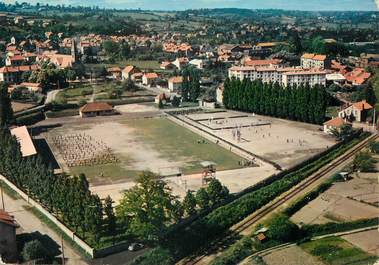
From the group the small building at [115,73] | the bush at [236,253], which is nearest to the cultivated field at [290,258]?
the bush at [236,253]

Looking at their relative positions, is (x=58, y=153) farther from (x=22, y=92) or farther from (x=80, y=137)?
(x=22, y=92)

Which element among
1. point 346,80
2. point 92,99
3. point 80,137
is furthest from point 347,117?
point 92,99

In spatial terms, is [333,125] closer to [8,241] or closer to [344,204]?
[344,204]

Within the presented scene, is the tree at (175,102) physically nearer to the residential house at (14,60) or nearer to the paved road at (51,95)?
the paved road at (51,95)

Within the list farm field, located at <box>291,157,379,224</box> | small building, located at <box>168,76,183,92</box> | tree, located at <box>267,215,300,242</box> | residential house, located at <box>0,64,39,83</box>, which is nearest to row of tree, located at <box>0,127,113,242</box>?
tree, located at <box>267,215,300,242</box>

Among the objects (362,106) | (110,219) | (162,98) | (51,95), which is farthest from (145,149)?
(51,95)

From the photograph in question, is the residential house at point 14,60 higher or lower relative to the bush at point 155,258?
higher

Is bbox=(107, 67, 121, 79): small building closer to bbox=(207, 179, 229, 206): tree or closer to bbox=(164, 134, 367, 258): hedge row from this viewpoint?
bbox=(164, 134, 367, 258): hedge row
